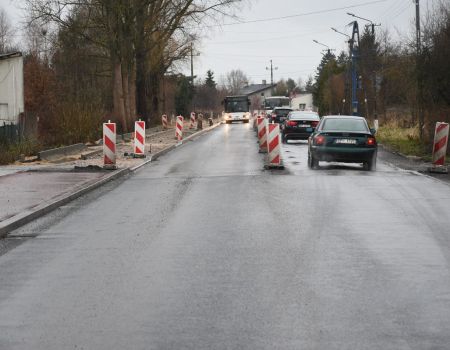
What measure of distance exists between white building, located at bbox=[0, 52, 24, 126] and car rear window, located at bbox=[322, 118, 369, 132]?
47.5 feet

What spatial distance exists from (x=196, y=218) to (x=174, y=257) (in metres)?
3.15

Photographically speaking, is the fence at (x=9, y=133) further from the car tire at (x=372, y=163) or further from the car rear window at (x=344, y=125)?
the car tire at (x=372, y=163)

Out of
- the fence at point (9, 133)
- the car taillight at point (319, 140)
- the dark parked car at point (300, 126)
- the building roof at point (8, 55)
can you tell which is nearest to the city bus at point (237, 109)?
the dark parked car at point (300, 126)

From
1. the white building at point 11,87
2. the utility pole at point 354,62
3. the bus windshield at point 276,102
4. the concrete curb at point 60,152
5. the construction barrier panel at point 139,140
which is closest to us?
the concrete curb at point 60,152

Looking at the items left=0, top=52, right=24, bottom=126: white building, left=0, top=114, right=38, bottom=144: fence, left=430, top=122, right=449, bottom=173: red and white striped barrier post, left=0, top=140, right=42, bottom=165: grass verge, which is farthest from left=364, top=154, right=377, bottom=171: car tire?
left=0, top=52, right=24, bottom=126: white building

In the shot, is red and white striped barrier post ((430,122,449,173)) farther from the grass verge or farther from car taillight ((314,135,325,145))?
the grass verge

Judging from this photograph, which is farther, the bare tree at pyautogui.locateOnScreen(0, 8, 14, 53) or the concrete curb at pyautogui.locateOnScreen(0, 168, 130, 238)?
the bare tree at pyautogui.locateOnScreen(0, 8, 14, 53)

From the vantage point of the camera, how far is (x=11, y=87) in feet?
106

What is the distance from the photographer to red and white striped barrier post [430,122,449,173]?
2003 cm

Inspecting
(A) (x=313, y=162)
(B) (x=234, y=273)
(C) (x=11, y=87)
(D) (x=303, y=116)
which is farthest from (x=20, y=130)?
(B) (x=234, y=273)

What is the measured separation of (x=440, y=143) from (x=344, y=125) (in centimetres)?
Result: 269

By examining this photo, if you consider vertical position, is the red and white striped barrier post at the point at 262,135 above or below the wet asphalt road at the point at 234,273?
above

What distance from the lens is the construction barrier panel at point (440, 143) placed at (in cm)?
2009

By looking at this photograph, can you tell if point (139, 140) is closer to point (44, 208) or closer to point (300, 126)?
point (300, 126)
